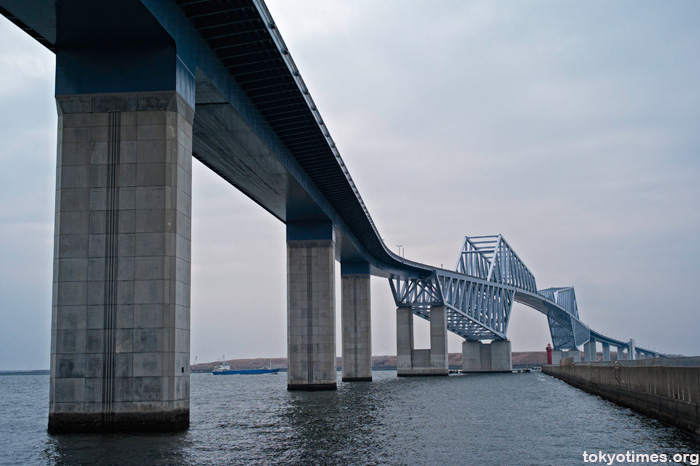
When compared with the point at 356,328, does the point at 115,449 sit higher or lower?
lower

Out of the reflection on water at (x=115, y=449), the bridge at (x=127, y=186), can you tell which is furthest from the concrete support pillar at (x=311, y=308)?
the reflection on water at (x=115, y=449)

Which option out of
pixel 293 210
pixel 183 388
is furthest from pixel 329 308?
pixel 183 388

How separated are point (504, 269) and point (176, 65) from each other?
140126 millimetres

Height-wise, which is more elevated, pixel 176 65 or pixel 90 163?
pixel 176 65

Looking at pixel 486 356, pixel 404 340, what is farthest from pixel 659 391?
pixel 486 356

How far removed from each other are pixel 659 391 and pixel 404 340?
90368 mm

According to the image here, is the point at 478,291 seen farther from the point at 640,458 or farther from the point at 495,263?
the point at 640,458

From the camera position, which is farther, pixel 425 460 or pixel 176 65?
pixel 176 65

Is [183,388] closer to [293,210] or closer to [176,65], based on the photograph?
[176,65]

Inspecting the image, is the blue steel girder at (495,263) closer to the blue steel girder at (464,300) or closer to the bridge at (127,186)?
the blue steel girder at (464,300)

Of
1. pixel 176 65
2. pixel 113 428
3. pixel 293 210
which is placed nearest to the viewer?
pixel 113 428

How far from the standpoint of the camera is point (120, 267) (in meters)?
31.0

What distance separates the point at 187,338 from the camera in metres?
32.6

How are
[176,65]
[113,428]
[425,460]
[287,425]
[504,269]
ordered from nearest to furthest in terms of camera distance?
[425,460] < [113,428] < [176,65] < [287,425] < [504,269]
